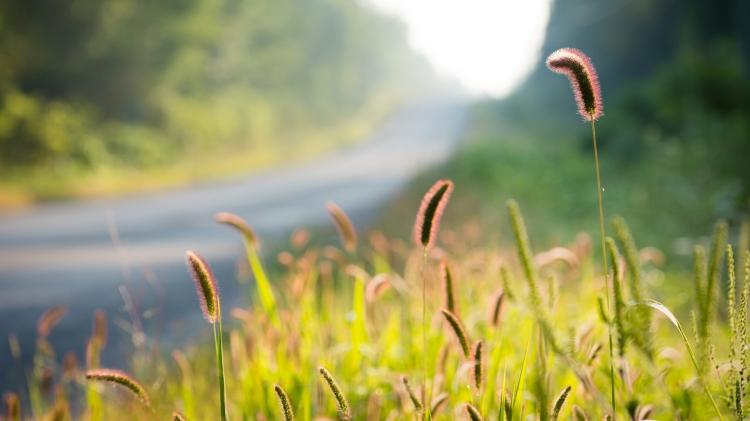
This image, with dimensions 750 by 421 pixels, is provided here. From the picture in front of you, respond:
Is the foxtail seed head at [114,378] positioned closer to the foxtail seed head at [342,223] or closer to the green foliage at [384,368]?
the green foliage at [384,368]

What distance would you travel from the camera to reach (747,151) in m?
8.60

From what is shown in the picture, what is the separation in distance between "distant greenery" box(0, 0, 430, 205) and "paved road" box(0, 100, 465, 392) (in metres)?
2.62

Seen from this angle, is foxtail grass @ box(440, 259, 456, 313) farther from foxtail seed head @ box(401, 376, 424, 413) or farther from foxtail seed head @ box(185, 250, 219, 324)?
foxtail seed head @ box(185, 250, 219, 324)

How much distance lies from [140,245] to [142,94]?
44.8 feet

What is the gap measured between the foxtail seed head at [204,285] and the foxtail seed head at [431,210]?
1.53 feet

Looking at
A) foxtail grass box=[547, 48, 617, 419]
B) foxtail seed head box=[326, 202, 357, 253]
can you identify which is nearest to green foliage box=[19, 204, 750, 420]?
foxtail seed head box=[326, 202, 357, 253]

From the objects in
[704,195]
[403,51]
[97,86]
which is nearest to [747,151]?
[704,195]

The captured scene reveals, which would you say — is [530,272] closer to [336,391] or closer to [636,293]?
[636,293]

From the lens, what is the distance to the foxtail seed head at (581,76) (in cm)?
119

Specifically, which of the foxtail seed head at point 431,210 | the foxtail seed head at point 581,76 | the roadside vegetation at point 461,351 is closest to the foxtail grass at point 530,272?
the roadside vegetation at point 461,351

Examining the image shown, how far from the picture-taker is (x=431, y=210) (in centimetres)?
129

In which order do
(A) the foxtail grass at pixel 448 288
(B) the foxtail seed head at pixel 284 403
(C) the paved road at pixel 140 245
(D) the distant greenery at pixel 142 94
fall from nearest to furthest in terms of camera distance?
(B) the foxtail seed head at pixel 284 403, (A) the foxtail grass at pixel 448 288, (C) the paved road at pixel 140 245, (D) the distant greenery at pixel 142 94

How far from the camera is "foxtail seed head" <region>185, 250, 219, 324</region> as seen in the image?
1202 millimetres

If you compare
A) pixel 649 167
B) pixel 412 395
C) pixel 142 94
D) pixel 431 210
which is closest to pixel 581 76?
pixel 431 210
